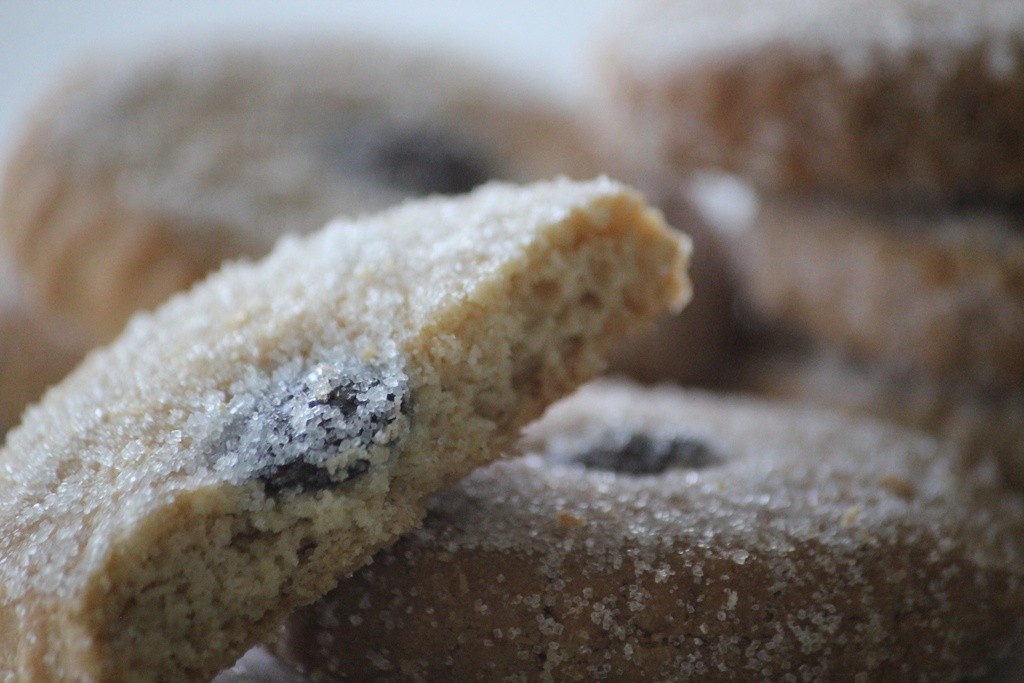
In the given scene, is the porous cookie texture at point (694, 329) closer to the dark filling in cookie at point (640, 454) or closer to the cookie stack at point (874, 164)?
the cookie stack at point (874, 164)

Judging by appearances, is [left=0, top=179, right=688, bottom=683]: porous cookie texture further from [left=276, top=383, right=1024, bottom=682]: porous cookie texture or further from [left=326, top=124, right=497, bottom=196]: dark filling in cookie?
[left=326, top=124, right=497, bottom=196]: dark filling in cookie

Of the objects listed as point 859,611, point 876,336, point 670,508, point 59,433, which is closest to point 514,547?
point 670,508

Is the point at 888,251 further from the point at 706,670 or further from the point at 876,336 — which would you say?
the point at 706,670

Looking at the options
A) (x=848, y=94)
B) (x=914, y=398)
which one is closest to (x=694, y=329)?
(x=914, y=398)

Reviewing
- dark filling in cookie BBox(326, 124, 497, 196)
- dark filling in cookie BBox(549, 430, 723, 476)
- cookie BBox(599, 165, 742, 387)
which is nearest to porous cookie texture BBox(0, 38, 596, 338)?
dark filling in cookie BBox(326, 124, 497, 196)

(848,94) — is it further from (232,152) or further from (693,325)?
(232,152)

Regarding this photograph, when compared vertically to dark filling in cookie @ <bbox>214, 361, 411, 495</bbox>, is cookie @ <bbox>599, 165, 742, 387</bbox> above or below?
above

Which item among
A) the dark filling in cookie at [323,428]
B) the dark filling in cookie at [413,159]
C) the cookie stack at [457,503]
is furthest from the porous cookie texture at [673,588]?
the dark filling in cookie at [413,159]
